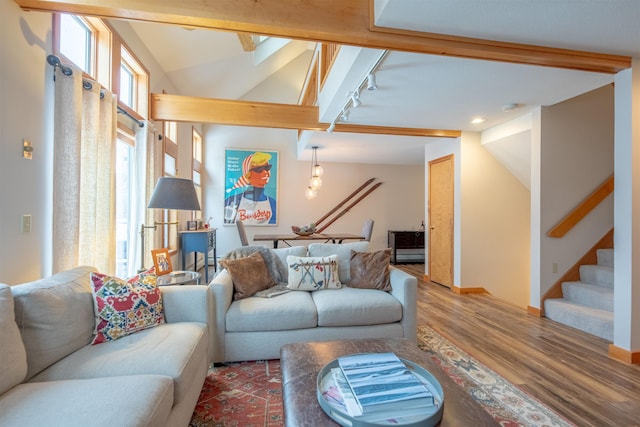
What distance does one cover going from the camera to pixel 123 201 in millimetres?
3105

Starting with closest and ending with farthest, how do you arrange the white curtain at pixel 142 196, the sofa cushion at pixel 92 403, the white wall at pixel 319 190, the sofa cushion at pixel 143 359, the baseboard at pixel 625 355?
1. the sofa cushion at pixel 92 403
2. the sofa cushion at pixel 143 359
3. the baseboard at pixel 625 355
4. the white curtain at pixel 142 196
5. the white wall at pixel 319 190

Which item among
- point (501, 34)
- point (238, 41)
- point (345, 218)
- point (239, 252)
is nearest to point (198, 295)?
point (239, 252)

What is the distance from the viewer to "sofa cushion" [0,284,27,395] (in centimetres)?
111

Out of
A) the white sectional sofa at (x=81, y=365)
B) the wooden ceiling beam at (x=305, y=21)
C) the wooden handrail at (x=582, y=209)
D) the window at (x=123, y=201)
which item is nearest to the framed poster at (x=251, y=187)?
the window at (x=123, y=201)

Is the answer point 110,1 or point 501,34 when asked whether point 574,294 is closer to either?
point 501,34

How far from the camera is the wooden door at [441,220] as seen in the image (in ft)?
14.7

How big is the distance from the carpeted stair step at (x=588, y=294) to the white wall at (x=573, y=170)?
16 centimetres

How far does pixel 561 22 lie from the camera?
73.7 inches

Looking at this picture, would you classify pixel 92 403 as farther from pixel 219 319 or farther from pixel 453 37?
pixel 453 37

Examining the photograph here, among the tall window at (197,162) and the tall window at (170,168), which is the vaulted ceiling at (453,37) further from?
the tall window at (197,162)

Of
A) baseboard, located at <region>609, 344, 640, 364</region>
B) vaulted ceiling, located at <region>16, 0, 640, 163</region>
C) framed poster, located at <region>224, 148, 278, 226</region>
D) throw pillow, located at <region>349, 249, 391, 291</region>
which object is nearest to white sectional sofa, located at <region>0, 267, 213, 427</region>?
throw pillow, located at <region>349, 249, 391, 291</region>

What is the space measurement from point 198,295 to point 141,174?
1.92 meters

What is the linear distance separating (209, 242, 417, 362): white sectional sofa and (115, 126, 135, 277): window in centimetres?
141

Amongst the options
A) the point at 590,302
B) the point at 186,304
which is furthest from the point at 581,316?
Result: the point at 186,304
